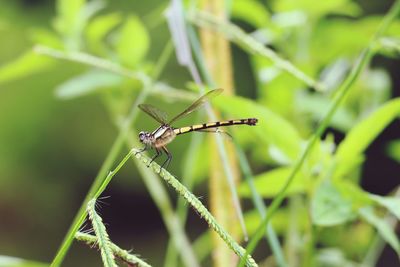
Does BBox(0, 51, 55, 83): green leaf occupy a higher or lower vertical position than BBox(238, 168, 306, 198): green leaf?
higher

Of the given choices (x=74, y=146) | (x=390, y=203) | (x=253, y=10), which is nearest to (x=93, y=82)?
(x=253, y=10)

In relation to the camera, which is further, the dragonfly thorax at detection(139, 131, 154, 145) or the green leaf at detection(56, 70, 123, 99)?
the green leaf at detection(56, 70, 123, 99)

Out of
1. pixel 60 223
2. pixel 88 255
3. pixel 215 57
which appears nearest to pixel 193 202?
pixel 215 57

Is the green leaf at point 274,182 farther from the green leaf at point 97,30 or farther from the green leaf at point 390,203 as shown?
the green leaf at point 97,30

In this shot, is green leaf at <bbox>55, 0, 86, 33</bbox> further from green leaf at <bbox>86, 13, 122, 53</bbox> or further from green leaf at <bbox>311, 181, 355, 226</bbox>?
green leaf at <bbox>311, 181, 355, 226</bbox>

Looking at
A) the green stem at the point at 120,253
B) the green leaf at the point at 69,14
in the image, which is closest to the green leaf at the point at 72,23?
the green leaf at the point at 69,14

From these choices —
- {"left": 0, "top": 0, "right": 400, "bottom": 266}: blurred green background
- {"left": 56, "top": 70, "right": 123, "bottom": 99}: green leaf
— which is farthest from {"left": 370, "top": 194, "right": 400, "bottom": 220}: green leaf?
{"left": 0, "top": 0, "right": 400, "bottom": 266}: blurred green background

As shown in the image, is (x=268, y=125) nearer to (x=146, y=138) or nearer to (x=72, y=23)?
(x=146, y=138)
